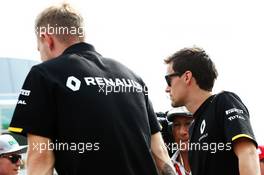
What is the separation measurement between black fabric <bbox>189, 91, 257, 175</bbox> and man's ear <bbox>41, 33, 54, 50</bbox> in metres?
1.23

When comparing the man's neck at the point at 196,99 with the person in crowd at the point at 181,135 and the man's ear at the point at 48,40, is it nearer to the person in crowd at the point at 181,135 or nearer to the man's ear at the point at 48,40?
the man's ear at the point at 48,40

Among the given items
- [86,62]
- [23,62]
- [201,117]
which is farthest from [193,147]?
[23,62]

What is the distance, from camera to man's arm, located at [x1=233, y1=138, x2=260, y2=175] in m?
3.93

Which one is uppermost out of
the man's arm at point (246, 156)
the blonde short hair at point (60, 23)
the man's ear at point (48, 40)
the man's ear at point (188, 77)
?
the blonde short hair at point (60, 23)

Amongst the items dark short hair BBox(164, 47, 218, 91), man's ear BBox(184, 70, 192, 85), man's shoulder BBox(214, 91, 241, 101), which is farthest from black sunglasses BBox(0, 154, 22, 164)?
man's shoulder BBox(214, 91, 241, 101)

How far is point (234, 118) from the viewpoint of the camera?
13.4ft

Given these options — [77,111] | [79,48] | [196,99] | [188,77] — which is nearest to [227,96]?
[196,99]

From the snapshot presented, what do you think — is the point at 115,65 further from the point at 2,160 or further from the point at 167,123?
the point at 2,160

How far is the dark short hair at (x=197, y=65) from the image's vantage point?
4.66 m

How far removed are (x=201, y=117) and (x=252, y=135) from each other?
→ 422 millimetres

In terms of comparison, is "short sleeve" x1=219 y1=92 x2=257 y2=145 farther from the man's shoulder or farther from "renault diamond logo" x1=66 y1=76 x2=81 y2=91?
"renault diamond logo" x1=66 y1=76 x2=81 y2=91

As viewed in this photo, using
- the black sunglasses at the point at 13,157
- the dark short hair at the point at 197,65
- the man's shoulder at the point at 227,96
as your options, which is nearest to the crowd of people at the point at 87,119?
the man's shoulder at the point at 227,96

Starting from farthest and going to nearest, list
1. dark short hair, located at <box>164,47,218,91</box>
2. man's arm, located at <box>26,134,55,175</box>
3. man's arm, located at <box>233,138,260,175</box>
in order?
dark short hair, located at <box>164,47,218,91</box>, man's arm, located at <box>233,138,260,175</box>, man's arm, located at <box>26,134,55,175</box>

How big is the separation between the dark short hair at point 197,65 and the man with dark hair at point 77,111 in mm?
1090
